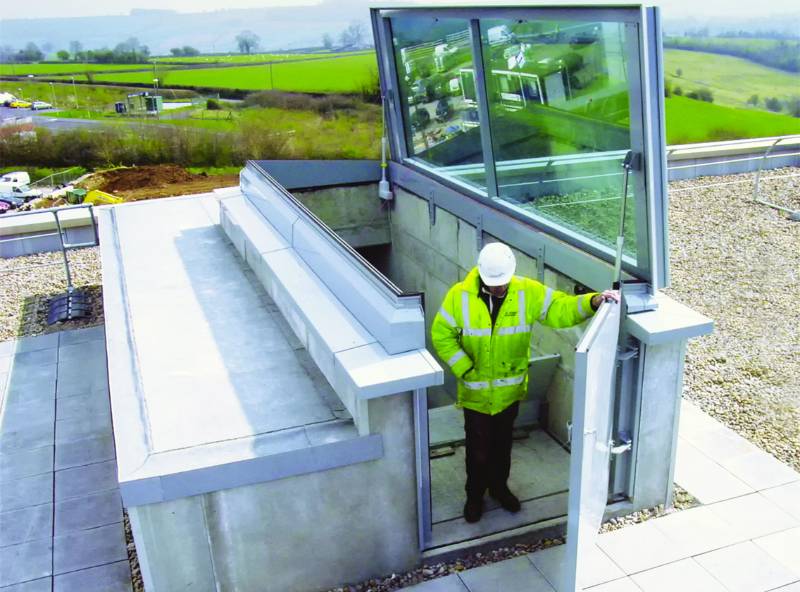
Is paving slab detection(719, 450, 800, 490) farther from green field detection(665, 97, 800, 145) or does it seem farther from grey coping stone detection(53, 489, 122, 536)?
green field detection(665, 97, 800, 145)

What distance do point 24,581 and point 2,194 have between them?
89.4ft

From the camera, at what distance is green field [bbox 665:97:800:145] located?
21.1 metres

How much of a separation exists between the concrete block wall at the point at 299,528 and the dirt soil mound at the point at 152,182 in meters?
18.4

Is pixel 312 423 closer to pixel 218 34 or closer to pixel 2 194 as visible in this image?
pixel 2 194

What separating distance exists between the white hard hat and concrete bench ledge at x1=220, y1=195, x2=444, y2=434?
0.55 metres

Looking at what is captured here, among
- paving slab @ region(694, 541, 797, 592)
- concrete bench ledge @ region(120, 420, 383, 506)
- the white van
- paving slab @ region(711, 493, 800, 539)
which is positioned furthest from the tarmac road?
paving slab @ region(694, 541, 797, 592)

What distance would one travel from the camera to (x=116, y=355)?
5.46 m

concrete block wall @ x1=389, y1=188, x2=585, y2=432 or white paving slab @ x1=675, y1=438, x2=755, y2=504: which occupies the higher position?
concrete block wall @ x1=389, y1=188, x2=585, y2=432

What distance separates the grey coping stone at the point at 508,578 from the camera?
14.7ft

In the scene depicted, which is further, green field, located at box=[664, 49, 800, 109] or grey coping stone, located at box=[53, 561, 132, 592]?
green field, located at box=[664, 49, 800, 109]

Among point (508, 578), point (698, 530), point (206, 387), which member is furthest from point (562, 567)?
point (206, 387)

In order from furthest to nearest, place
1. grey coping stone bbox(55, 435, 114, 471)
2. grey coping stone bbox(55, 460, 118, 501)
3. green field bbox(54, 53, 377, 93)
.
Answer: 1. green field bbox(54, 53, 377, 93)
2. grey coping stone bbox(55, 435, 114, 471)
3. grey coping stone bbox(55, 460, 118, 501)

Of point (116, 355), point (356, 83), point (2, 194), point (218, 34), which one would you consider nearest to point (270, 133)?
point (356, 83)

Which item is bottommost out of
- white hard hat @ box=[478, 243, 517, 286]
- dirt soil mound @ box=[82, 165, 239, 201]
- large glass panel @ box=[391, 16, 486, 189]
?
dirt soil mound @ box=[82, 165, 239, 201]
